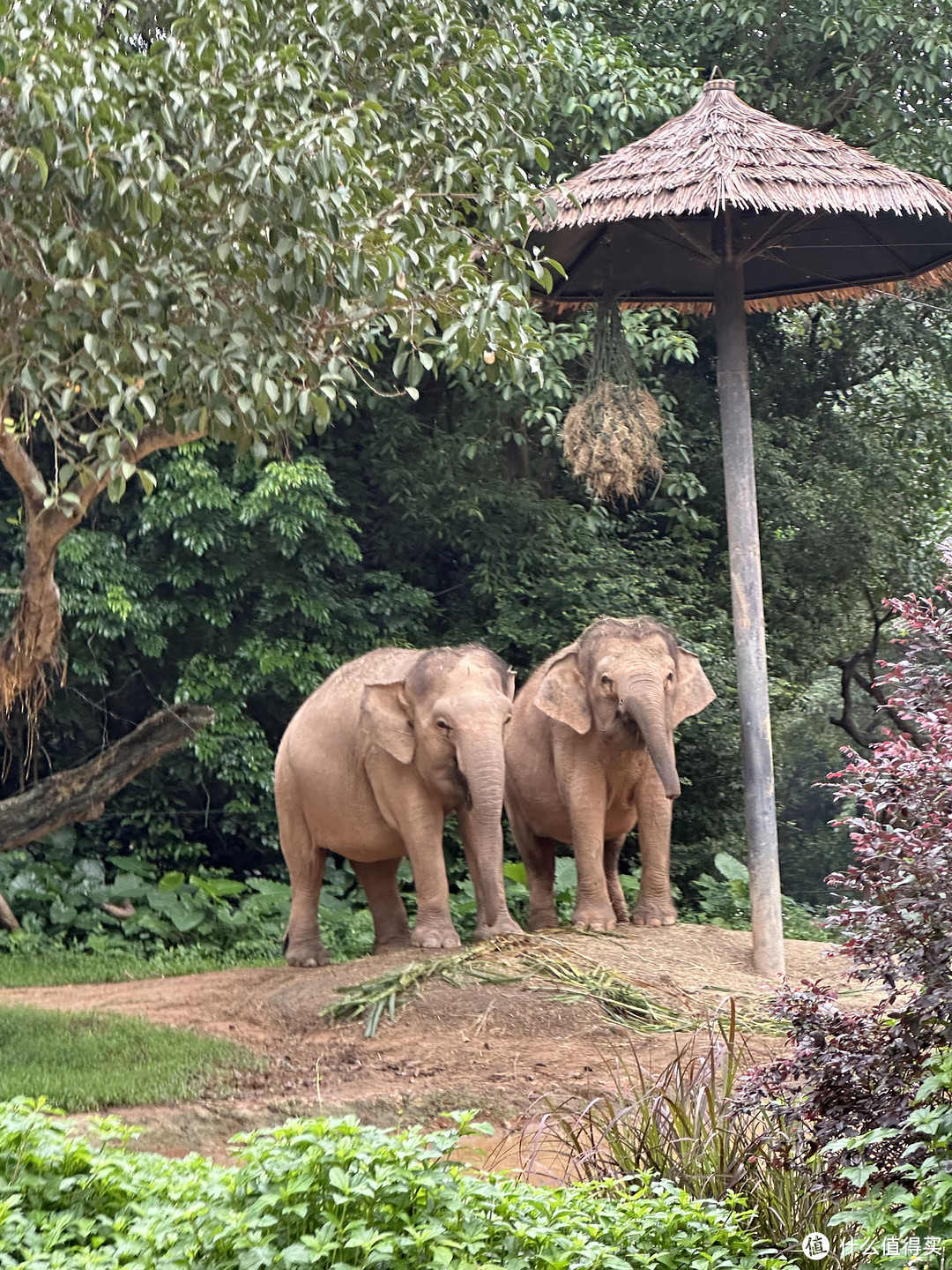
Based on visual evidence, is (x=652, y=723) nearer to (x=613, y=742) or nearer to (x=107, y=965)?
(x=613, y=742)

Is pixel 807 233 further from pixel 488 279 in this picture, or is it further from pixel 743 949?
pixel 743 949

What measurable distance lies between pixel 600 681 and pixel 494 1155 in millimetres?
4264

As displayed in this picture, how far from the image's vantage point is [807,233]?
10.2 m

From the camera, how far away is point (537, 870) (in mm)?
11172

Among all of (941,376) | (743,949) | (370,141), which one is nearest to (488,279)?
(370,141)

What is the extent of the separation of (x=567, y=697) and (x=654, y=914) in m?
1.50

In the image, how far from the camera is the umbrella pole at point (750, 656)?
360 inches

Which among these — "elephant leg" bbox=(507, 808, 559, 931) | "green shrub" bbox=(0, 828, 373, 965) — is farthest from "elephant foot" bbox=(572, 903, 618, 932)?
"green shrub" bbox=(0, 828, 373, 965)

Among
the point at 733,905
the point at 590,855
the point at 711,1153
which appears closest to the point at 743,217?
the point at 590,855

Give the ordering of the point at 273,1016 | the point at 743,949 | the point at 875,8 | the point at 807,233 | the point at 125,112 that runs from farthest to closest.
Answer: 1. the point at 875,8
2. the point at 807,233
3. the point at 743,949
4. the point at 273,1016
5. the point at 125,112

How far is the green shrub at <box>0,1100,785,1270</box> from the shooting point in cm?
353

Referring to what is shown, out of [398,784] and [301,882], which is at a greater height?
[398,784]

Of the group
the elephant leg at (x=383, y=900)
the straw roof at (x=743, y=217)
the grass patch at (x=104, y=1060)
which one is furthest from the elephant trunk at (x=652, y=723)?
the grass patch at (x=104, y=1060)

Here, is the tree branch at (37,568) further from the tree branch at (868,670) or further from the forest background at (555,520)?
the tree branch at (868,670)
